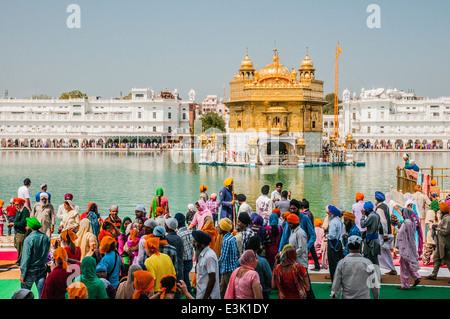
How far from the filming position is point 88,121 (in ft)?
254

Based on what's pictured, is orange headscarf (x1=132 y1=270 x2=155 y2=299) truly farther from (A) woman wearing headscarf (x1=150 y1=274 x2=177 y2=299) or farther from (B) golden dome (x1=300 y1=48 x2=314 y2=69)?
(B) golden dome (x1=300 y1=48 x2=314 y2=69)

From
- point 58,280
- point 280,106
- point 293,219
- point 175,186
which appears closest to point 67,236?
point 58,280

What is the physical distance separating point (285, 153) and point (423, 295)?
37284mm

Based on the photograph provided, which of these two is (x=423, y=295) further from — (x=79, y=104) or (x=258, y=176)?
(x=79, y=104)

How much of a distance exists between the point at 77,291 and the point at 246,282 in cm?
159

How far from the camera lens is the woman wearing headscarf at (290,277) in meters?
5.23

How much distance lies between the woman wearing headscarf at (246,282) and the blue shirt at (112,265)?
1490 millimetres

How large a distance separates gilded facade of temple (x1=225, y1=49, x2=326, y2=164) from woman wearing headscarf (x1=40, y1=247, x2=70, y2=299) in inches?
1509

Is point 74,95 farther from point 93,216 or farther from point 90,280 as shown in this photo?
point 90,280

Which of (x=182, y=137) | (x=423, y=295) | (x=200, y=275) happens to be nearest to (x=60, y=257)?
(x=200, y=275)

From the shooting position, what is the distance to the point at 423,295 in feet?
23.2

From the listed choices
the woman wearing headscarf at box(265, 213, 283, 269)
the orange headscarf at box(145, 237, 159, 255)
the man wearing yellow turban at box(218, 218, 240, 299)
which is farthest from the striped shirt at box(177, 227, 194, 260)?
the woman wearing headscarf at box(265, 213, 283, 269)

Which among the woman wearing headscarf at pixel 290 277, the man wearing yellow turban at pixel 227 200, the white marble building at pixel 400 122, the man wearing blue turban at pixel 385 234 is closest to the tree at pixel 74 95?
the white marble building at pixel 400 122

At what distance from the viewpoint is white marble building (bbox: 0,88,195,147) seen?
7581 cm
